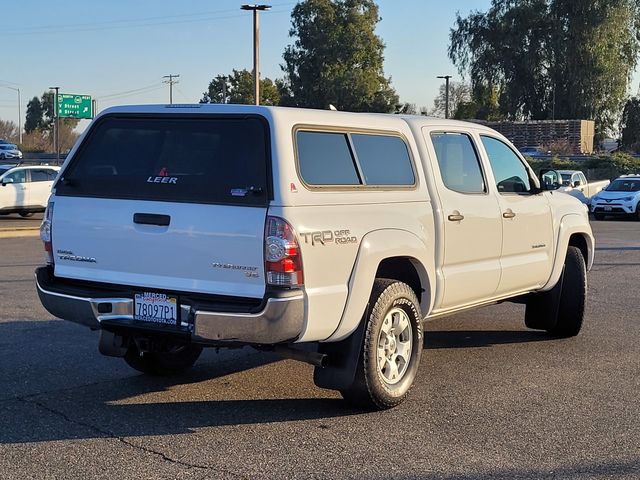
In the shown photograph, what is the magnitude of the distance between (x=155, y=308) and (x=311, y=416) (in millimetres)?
1242

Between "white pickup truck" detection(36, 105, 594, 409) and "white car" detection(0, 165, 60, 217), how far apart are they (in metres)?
19.4

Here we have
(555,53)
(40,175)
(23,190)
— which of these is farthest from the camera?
(555,53)

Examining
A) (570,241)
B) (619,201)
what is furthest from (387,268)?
(619,201)

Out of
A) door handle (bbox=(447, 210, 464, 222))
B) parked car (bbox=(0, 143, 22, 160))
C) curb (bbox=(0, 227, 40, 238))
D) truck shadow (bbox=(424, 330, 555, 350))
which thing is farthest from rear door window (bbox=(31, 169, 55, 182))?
parked car (bbox=(0, 143, 22, 160))

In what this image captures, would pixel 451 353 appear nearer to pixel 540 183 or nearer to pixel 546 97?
pixel 540 183

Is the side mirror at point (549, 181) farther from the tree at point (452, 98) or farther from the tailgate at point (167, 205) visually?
the tree at point (452, 98)

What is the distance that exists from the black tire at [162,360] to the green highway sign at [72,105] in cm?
6330

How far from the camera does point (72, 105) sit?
67.2 meters

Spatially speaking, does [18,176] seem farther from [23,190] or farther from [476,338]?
[476,338]

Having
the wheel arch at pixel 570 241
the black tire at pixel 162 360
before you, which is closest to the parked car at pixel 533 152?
the wheel arch at pixel 570 241

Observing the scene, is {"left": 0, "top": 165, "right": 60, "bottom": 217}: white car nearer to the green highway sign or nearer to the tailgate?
the tailgate

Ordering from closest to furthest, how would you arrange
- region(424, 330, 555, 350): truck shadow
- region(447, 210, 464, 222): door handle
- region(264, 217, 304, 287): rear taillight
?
region(264, 217, 304, 287): rear taillight < region(447, 210, 464, 222): door handle < region(424, 330, 555, 350): truck shadow

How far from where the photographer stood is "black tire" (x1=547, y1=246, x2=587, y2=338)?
27.6 ft

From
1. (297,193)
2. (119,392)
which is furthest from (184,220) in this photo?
(119,392)
